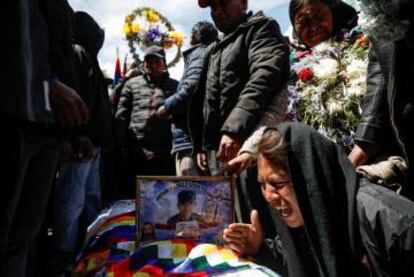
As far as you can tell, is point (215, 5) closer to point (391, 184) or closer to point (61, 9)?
point (61, 9)

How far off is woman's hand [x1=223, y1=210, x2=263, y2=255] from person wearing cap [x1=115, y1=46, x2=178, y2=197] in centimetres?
297

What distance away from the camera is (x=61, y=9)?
6.61 feet

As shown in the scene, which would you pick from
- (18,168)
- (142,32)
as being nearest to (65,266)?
(18,168)

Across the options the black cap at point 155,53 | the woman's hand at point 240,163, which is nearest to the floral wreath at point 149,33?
the black cap at point 155,53

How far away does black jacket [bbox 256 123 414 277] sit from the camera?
1432 millimetres

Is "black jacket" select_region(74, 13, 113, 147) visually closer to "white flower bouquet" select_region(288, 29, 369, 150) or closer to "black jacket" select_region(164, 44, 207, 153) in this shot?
"black jacket" select_region(164, 44, 207, 153)

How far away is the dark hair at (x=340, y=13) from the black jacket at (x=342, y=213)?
4.09 ft

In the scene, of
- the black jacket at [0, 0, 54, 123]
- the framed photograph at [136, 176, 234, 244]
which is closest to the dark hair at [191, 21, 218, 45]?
the framed photograph at [136, 176, 234, 244]

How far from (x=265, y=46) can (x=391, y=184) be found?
1.11 m

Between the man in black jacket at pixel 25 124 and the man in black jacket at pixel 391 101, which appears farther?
the man in black jacket at pixel 391 101

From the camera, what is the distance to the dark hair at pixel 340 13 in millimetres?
2730

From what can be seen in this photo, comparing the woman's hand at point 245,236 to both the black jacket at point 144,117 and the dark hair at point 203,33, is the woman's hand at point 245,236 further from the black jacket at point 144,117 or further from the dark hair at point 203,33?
the black jacket at point 144,117

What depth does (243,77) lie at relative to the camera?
8.89 feet

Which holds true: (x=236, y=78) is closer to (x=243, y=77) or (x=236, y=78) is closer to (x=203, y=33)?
(x=243, y=77)
